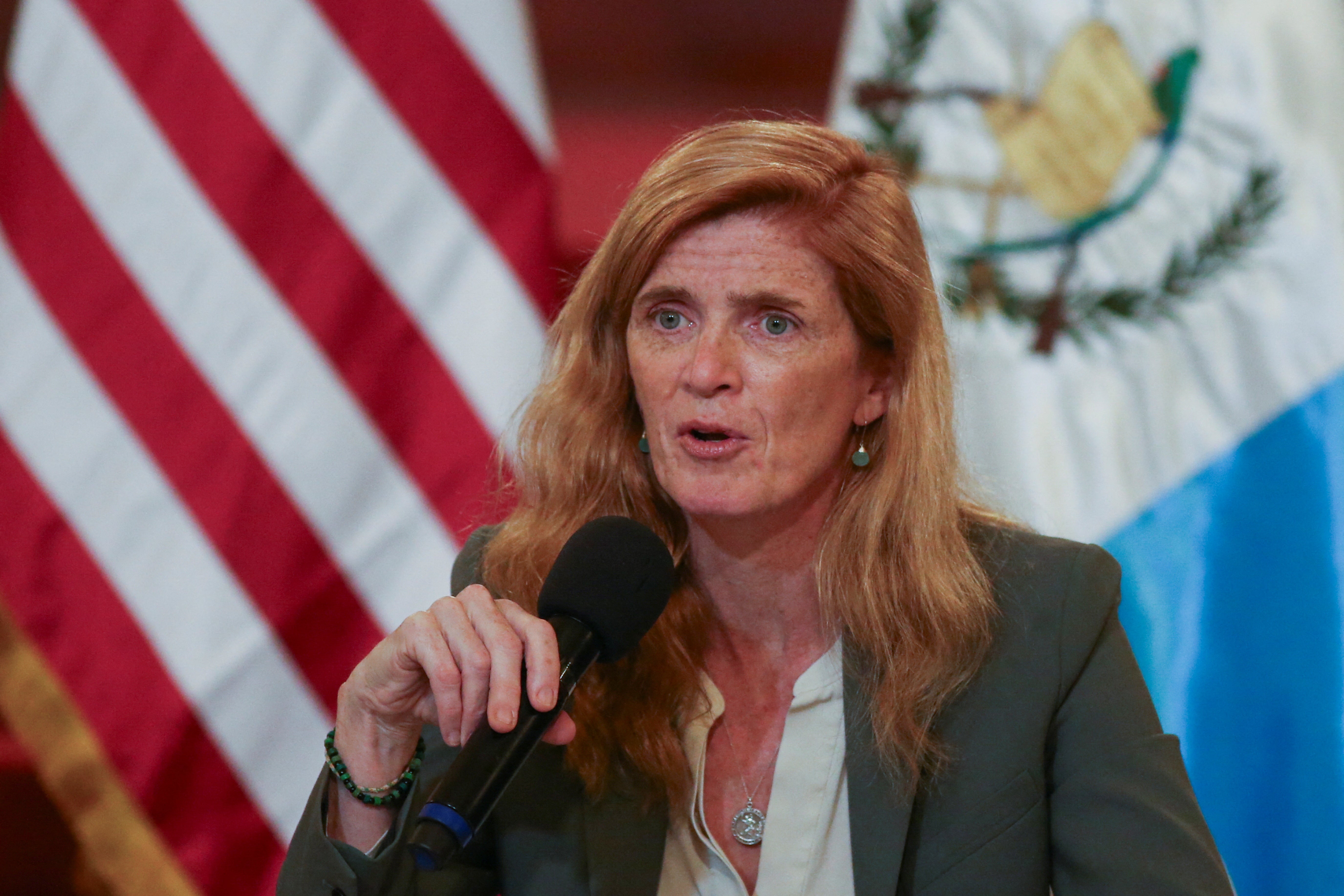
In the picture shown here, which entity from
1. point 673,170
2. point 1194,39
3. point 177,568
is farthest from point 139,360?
point 1194,39

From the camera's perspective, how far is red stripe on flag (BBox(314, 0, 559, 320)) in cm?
246

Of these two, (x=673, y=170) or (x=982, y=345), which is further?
(x=982, y=345)

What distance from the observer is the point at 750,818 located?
1.49 m

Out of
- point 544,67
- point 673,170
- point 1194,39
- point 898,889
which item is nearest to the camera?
point 898,889

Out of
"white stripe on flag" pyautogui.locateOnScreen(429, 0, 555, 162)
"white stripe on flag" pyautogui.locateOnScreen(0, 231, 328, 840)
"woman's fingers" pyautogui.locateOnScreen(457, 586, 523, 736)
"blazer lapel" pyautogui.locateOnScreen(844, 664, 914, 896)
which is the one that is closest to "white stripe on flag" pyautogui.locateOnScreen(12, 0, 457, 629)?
"white stripe on flag" pyautogui.locateOnScreen(0, 231, 328, 840)

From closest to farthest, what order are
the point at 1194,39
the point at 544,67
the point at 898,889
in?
the point at 898,889, the point at 1194,39, the point at 544,67

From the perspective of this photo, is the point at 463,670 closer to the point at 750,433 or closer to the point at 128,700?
the point at 750,433

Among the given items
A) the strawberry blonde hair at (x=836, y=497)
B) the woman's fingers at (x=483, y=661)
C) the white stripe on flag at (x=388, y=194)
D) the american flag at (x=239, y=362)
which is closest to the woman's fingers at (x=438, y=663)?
the woman's fingers at (x=483, y=661)

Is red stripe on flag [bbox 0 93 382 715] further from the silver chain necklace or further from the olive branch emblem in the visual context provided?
the olive branch emblem

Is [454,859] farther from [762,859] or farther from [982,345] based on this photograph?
[982,345]

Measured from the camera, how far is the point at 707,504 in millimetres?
1438

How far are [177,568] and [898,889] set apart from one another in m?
1.58

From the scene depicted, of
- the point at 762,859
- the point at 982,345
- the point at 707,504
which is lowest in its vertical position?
the point at 762,859

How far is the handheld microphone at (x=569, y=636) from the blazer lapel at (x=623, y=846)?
1.09 ft
